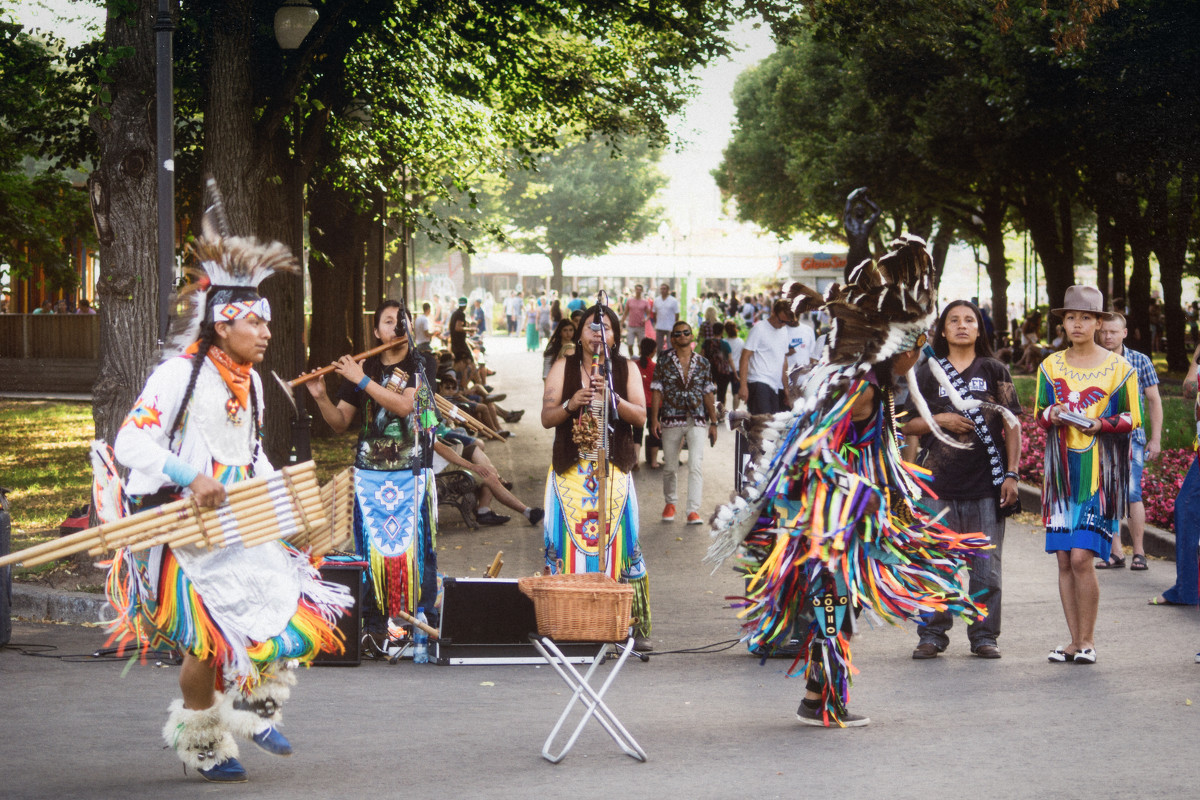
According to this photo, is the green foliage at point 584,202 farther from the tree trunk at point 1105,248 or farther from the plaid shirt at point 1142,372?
the plaid shirt at point 1142,372

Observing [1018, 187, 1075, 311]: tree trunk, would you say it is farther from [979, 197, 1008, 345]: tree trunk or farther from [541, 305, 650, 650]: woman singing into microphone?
[541, 305, 650, 650]: woman singing into microphone

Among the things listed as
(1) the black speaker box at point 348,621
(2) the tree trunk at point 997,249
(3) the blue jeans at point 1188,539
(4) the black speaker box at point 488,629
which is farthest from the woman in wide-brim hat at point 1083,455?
(2) the tree trunk at point 997,249

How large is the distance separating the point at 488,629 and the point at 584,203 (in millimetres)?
65091

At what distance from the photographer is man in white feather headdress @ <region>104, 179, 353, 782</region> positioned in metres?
4.90

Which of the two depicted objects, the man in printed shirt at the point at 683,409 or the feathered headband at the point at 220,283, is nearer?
the feathered headband at the point at 220,283

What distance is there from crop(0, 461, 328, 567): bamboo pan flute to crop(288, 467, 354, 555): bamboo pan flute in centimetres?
14

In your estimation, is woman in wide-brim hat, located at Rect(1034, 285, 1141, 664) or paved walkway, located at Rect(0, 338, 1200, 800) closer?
paved walkway, located at Rect(0, 338, 1200, 800)

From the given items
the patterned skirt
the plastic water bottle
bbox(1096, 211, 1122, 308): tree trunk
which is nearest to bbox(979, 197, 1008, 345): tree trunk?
bbox(1096, 211, 1122, 308): tree trunk

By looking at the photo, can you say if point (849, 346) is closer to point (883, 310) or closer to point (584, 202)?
point (883, 310)

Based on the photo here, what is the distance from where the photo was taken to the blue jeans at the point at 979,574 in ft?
24.5

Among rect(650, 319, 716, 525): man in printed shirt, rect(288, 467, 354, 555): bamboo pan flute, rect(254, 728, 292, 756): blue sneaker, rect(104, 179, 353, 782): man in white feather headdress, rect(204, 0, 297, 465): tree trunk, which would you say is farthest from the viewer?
rect(650, 319, 716, 525): man in printed shirt

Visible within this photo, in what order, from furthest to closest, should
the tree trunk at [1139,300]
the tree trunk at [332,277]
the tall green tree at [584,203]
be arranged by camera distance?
1. the tall green tree at [584,203]
2. the tree trunk at [1139,300]
3. the tree trunk at [332,277]

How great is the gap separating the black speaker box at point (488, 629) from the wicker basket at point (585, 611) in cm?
185

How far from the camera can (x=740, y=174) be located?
4831 cm
